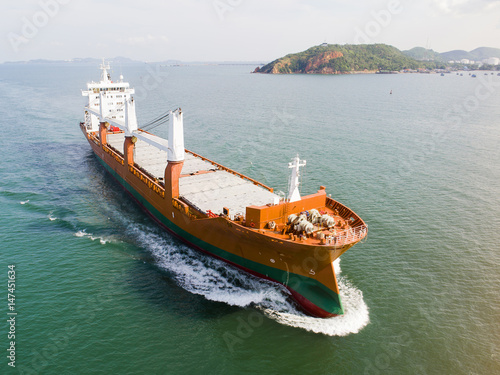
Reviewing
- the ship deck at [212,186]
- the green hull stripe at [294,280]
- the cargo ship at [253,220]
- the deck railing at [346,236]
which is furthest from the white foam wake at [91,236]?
the deck railing at [346,236]

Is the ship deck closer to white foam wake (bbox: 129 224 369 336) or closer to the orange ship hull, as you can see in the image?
the orange ship hull

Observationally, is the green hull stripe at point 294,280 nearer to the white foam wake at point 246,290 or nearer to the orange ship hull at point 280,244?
the orange ship hull at point 280,244

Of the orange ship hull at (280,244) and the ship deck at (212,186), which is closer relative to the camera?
the orange ship hull at (280,244)

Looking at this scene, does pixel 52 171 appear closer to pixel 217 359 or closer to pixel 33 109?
pixel 217 359

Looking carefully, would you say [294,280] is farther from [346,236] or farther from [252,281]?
[346,236]

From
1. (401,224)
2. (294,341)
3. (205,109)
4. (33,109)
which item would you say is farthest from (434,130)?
(33,109)

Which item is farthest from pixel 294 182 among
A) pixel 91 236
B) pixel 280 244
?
pixel 91 236
